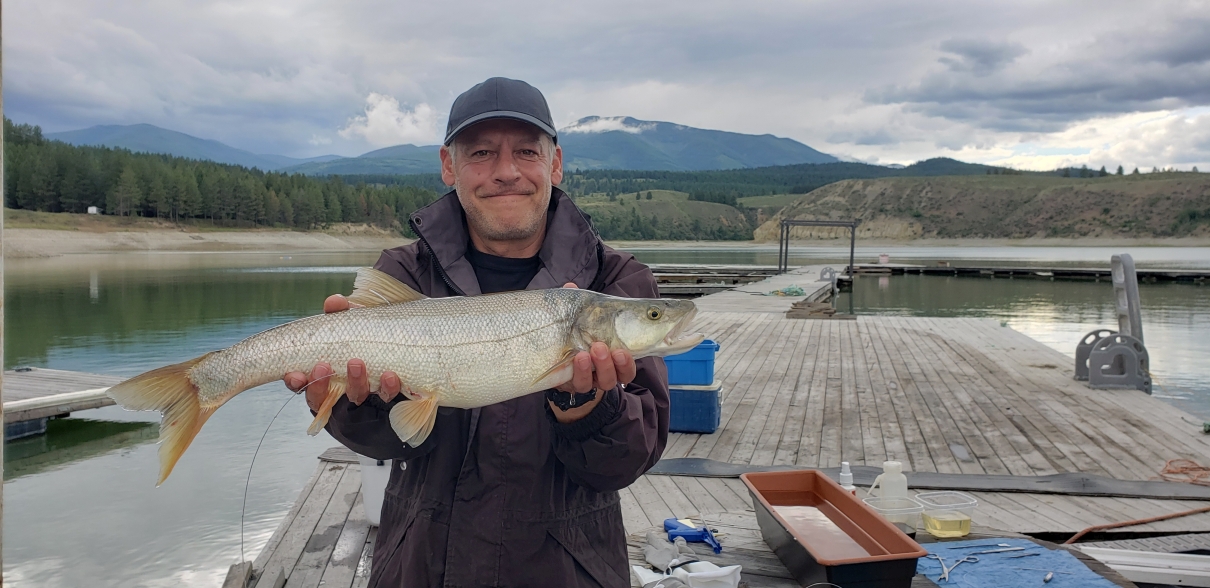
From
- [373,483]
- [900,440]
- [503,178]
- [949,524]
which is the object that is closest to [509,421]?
[503,178]

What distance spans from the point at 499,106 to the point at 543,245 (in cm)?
53

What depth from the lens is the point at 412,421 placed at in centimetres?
245

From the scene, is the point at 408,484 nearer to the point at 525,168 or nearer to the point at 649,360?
the point at 649,360

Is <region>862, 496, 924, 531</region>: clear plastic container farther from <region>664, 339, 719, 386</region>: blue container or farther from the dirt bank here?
the dirt bank

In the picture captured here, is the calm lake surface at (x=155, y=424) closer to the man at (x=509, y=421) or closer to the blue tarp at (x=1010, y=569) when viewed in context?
the man at (x=509, y=421)

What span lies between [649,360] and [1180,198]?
13513cm

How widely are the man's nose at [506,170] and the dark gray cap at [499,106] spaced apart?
0.49 ft

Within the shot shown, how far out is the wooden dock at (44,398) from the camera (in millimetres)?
10477

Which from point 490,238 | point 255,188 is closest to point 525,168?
point 490,238

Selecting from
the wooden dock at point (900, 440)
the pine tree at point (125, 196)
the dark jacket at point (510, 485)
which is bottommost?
the wooden dock at point (900, 440)

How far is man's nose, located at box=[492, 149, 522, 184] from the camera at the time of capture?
2.76m

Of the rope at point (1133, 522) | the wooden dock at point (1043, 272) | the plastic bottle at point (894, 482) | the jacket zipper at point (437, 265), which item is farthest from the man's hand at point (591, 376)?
the wooden dock at point (1043, 272)

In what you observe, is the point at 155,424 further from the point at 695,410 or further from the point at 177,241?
the point at 177,241

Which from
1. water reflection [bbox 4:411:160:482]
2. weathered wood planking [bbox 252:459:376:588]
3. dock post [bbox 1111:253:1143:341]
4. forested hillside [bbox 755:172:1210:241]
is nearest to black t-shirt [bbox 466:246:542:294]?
weathered wood planking [bbox 252:459:376:588]
